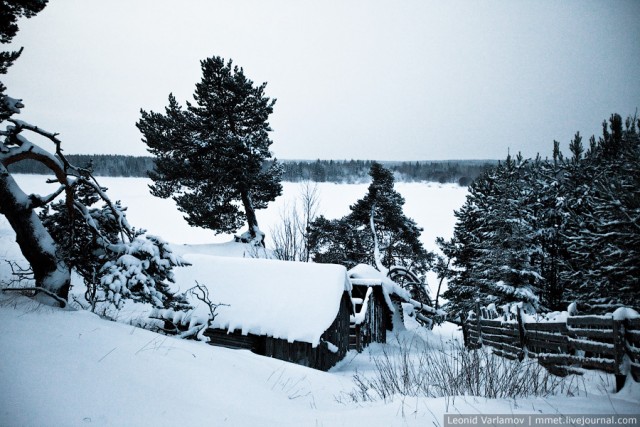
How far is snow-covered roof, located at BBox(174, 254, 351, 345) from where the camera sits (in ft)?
38.3

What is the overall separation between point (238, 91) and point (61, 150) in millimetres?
17764

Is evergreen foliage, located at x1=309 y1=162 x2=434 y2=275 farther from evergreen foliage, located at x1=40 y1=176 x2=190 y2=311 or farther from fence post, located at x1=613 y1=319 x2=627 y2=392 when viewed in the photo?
evergreen foliage, located at x1=40 y1=176 x2=190 y2=311

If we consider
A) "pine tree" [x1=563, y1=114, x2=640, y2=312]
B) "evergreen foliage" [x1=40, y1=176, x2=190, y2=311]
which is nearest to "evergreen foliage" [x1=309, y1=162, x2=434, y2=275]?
"pine tree" [x1=563, y1=114, x2=640, y2=312]

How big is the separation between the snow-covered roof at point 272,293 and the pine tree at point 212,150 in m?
7.65

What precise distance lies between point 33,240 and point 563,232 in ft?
83.6

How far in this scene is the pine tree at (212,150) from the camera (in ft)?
70.5

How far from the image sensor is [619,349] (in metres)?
6.02

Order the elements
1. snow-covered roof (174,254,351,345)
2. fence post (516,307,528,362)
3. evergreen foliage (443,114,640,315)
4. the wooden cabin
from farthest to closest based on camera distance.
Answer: evergreen foliage (443,114,640,315)
snow-covered roof (174,254,351,345)
the wooden cabin
fence post (516,307,528,362)

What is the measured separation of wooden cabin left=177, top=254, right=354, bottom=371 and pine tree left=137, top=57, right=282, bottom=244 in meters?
8.19

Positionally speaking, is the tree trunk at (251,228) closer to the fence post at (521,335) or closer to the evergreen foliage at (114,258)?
the evergreen foliage at (114,258)

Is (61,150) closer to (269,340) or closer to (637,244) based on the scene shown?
(269,340)

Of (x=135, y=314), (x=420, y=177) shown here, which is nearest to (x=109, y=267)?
(x=135, y=314)

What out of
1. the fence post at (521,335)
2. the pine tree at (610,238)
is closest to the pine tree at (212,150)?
the fence post at (521,335)

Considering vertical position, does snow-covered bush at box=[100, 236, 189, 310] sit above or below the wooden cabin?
above
